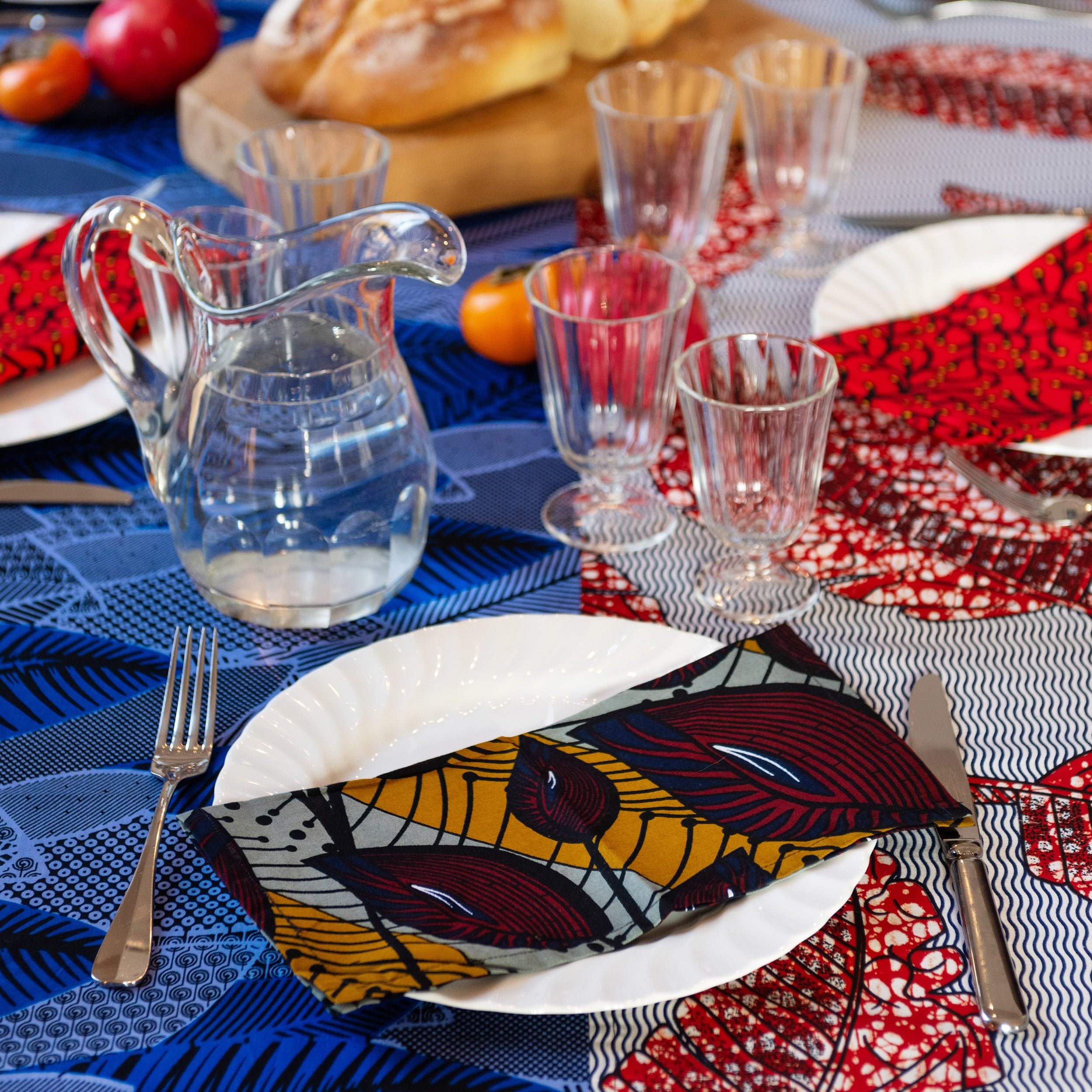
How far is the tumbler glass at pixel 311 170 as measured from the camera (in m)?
0.95

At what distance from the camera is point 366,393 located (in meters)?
0.66

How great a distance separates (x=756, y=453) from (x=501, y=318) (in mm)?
323

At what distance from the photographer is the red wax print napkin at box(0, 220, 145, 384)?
0.88 metres

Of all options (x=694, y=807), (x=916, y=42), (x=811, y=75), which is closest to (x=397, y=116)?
(x=811, y=75)

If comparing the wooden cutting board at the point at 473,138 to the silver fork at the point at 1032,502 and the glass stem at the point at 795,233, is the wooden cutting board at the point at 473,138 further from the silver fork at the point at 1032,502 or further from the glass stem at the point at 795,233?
the silver fork at the point at 1032,502

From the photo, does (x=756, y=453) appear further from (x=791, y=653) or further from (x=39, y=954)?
(x=39, y=954)

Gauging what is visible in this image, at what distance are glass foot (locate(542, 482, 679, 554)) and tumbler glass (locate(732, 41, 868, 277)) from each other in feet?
1.13

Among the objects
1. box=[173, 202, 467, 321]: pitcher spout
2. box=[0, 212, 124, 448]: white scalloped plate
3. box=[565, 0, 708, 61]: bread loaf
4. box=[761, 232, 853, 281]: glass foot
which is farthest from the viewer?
box=[565, 0, 708, 61]: bread loaf

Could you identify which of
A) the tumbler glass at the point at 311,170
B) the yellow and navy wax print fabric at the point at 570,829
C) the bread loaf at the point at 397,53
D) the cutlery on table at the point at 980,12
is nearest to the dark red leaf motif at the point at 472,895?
the yellow and navy wax print fabric at the point at 570,829

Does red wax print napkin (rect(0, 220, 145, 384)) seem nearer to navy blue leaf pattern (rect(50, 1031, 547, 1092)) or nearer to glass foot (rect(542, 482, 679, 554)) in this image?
glass foot (rect(542, 482, 679, 554))

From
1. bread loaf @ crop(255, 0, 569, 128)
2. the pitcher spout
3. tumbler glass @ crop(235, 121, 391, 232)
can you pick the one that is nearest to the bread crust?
bread loaf @ crop(255, 0, 569, 128)

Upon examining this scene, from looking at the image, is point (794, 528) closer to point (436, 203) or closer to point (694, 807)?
point (694, 807)

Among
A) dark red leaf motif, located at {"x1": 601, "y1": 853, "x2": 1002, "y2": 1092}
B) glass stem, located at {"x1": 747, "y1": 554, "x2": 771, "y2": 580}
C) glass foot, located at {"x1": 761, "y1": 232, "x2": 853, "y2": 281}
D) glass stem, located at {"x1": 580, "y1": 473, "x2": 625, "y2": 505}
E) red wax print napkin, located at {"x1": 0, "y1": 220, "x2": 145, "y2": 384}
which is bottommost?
dark red leaf motif, located at {"x1": 601, "y1": 853, "x2": 1002, "y2": 1092}

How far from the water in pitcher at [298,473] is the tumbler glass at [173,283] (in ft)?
0.39
